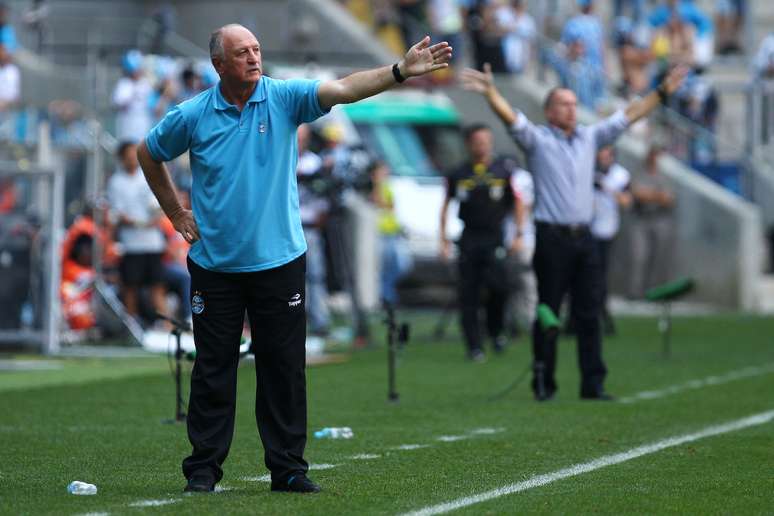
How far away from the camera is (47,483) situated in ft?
29.9

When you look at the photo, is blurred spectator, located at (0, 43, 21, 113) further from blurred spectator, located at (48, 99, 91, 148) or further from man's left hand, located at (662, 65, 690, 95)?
man's left hand, located at (662, 65, 690, 95)

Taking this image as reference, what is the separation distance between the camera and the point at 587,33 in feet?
97.3

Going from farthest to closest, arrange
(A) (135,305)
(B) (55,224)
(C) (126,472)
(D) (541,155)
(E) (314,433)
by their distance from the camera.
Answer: (A) (135,305)
(B) (55,224)
(D) (541,155)
(E) (314,433)
(C) (126,472)

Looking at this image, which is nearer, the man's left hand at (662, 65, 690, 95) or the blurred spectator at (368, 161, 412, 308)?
the man's left hand at (662, 65, 690, 95)

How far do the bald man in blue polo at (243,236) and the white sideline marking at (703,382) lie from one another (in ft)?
17.4

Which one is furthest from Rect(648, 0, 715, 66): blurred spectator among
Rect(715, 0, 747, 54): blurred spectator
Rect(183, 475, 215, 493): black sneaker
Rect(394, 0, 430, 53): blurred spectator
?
Rect(183, 475, 215, 493): black sneaker

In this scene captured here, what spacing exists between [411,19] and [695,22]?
5.24m

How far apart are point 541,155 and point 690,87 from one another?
16.5 metres

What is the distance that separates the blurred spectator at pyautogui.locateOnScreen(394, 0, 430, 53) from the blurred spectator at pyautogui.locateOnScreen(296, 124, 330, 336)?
12277 mm

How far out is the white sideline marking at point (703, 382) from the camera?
553 inches

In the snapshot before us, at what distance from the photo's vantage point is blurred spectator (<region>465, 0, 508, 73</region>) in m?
30.7

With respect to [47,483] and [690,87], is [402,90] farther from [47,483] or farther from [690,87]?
[47,483]

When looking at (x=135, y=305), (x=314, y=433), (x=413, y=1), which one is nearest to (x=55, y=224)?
(x=135, y=305)

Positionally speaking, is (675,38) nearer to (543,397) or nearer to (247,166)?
(543,397)
